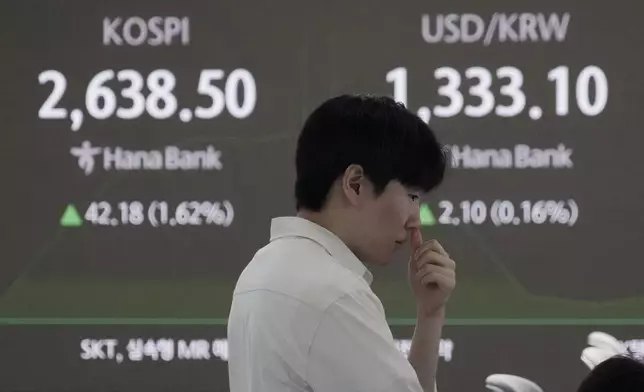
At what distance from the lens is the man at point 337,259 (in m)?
0.99

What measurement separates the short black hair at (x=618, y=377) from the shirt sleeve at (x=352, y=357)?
0.20 metres

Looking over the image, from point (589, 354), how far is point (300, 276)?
5.03ft

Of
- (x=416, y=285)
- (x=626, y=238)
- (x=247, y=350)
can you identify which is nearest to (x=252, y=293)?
(x=247, y=350)

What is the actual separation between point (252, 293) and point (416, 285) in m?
0.29

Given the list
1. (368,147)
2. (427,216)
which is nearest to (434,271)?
(368,147)

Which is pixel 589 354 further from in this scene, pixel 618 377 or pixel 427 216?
pixel 618 377

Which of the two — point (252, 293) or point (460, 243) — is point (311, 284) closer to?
point (252, 293)

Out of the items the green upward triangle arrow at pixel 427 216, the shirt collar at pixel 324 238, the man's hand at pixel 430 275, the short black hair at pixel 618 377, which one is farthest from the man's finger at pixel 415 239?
the green upward triangle arrow at pixel 427 216

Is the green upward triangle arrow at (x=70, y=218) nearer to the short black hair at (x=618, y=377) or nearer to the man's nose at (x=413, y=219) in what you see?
the man's nose at (x=413, y=219)

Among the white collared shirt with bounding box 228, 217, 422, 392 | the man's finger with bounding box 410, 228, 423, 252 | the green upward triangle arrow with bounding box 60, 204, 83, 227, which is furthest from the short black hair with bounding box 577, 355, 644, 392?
the green upward triangle arrow with bounding box 60, 204, 83, 227

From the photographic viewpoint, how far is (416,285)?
4.06 feet

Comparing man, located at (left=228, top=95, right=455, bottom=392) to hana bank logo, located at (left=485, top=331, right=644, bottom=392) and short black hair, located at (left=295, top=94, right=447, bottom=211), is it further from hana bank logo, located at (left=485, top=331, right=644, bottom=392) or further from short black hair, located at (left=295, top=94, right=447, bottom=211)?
hana bank logo, located at (left=485, top=331, right=644, bottom=392)

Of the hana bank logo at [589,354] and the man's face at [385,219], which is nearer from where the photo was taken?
the man's face at [385,219]

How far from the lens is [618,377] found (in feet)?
3.13
